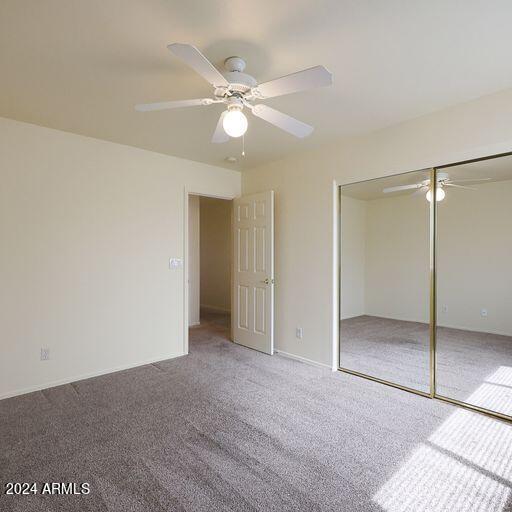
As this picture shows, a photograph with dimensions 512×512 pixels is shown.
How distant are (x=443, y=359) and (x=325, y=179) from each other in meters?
2.21

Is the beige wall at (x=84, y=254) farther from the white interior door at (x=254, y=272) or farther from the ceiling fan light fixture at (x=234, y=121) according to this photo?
the ceiling fan light fixture at (x=234, y=121)

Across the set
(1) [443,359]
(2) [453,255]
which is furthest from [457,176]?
(1) [443,359]

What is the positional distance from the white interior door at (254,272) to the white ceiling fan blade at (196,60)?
2.37 m

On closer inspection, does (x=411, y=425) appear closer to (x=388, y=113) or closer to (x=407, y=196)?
(x=407, y=196)

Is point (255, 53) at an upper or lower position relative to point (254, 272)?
upper

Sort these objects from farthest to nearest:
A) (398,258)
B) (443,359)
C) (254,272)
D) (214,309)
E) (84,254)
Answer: (214,309)
(254,272)
(398,258)
(84,254)
(443,359)

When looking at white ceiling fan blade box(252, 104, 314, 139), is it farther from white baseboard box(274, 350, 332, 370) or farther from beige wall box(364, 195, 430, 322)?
white baseboard box(274, 350, 332, 370)

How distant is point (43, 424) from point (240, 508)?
175cm

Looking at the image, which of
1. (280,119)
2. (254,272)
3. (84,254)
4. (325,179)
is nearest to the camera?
(280,119)

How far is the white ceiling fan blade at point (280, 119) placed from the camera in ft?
6.74

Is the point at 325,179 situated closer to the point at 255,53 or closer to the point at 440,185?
the point at 440,185

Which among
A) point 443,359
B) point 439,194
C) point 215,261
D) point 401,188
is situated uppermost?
point 401,188

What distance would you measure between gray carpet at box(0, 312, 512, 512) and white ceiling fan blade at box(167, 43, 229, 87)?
2205 millimetres

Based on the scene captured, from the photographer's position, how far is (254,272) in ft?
14.2
